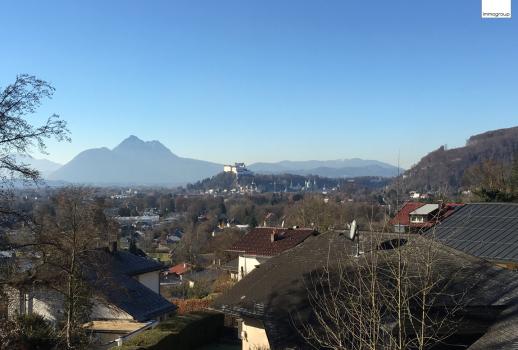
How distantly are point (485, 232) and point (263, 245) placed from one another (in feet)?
58.7

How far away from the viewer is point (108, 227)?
19578mm

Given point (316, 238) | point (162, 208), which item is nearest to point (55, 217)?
point (316, 238)

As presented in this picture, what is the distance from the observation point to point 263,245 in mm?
36312

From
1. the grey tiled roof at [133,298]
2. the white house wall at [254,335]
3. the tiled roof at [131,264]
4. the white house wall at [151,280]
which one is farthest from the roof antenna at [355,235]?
the white house wall at [151,280]

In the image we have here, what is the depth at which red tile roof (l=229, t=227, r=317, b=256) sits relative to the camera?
3534 centimetres

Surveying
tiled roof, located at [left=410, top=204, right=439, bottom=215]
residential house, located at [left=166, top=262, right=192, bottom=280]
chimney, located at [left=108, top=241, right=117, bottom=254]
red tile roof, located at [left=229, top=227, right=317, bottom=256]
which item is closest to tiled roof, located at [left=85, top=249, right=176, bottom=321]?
chimney, located at [left=108, top=241, right=117, bottom=254]

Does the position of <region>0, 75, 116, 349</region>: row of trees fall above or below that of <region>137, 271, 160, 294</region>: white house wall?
above

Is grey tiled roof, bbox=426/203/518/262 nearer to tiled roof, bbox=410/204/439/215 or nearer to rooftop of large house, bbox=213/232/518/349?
rooftop of large house, bbox=213/232/518/349

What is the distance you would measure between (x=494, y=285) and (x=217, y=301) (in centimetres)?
733

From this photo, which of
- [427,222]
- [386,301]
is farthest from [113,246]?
[386,301]

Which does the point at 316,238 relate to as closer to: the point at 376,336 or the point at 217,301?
the point at 217,301

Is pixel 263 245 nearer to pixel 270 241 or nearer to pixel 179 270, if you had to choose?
pixel 270 241

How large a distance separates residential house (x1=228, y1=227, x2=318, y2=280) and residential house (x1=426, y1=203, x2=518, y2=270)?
1400cm

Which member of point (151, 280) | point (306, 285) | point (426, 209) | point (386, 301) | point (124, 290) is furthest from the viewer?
point (426, 209)
